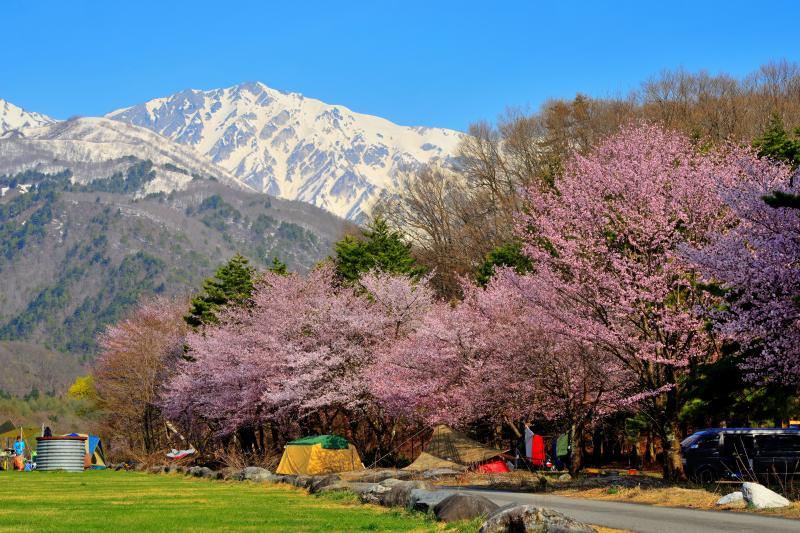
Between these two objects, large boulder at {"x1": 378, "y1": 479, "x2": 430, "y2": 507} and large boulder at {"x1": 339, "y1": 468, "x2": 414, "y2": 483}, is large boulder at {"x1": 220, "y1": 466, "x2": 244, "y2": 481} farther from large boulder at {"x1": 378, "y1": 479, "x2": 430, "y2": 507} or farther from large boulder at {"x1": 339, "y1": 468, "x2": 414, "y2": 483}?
large boulder at {"x1": 378, "y1": 479, "x2": 430, "y2": 507}

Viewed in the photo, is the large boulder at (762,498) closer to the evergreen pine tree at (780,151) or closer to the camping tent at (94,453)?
the evergreen pine tree at (780,151)

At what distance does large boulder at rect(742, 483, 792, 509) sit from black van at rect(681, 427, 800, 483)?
8.53 m

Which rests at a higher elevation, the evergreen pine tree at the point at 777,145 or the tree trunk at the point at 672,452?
the evergreen pine tree at the point at 777,145

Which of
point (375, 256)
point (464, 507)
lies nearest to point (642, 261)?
point (464, 507)

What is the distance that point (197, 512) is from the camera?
23641 millimetres

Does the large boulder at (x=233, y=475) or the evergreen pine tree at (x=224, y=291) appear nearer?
the large boulder at (x=233, y=475)

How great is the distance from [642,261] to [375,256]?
38.9 meters

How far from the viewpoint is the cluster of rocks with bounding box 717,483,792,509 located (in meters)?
19.9

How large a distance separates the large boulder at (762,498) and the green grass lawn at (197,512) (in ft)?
22.0

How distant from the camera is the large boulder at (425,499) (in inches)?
802

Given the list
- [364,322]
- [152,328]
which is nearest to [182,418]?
[152,328]

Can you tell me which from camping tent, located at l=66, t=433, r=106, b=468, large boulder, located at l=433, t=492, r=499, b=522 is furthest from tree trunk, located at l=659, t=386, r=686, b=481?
camping tent, located at l=66, t=433, r=106, b=468

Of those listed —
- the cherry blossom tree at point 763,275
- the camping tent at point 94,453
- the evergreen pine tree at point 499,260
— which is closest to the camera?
the cherry blossom tree at point 763,275

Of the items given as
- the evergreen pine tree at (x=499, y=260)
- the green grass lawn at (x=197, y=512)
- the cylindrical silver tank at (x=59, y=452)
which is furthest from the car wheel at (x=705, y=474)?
the cylindrical silver tank at (x=59, y=452)
